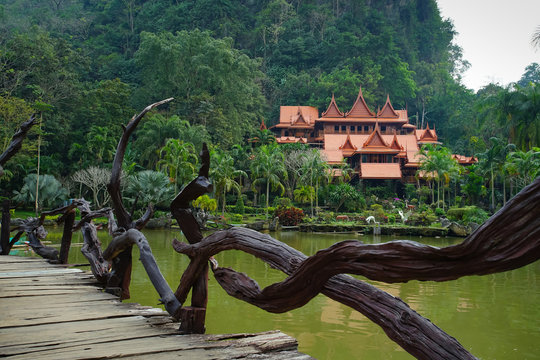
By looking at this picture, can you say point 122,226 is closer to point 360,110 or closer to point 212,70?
point 212,70

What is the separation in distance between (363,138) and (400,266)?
35.4 metres

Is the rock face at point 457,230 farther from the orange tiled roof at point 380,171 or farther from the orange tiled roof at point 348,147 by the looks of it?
the orange tiled roof at point 348,147

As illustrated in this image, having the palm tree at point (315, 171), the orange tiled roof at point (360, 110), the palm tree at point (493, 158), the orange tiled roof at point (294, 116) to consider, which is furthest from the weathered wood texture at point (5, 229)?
the orange tiled roof at point (360, 110)

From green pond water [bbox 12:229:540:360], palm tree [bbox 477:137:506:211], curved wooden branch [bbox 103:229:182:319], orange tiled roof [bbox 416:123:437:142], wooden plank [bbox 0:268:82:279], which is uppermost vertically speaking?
orange tiled roof [bbox 416:123:437:142]

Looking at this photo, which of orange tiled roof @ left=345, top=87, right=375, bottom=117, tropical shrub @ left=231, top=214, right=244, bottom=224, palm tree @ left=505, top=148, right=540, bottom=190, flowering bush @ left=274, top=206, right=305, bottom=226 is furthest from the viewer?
orange tiled roof @ left=345, top=87, right=375, bottom=117

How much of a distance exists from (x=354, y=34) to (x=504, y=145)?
3186 centimetres

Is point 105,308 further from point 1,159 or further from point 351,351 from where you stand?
point 351,351

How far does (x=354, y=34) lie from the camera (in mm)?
53125

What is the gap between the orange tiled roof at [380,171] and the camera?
30.7 meters

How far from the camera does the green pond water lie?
4746mm

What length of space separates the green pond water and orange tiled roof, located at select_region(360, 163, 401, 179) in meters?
21.9

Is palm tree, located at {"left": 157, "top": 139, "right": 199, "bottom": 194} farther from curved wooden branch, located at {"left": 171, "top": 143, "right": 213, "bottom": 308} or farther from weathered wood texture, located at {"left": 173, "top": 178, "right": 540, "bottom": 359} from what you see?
weathered wood texture, located at {"left": 173, "top": 178, "right": 540, "bottom": 359}

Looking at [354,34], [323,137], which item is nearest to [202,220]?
[323,137]

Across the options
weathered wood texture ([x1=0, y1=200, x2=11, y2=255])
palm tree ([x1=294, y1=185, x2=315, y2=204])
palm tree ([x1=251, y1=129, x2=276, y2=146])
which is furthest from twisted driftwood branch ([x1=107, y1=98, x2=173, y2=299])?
palm tree ([x1=251, y1=129, x2=276, y2=146])
